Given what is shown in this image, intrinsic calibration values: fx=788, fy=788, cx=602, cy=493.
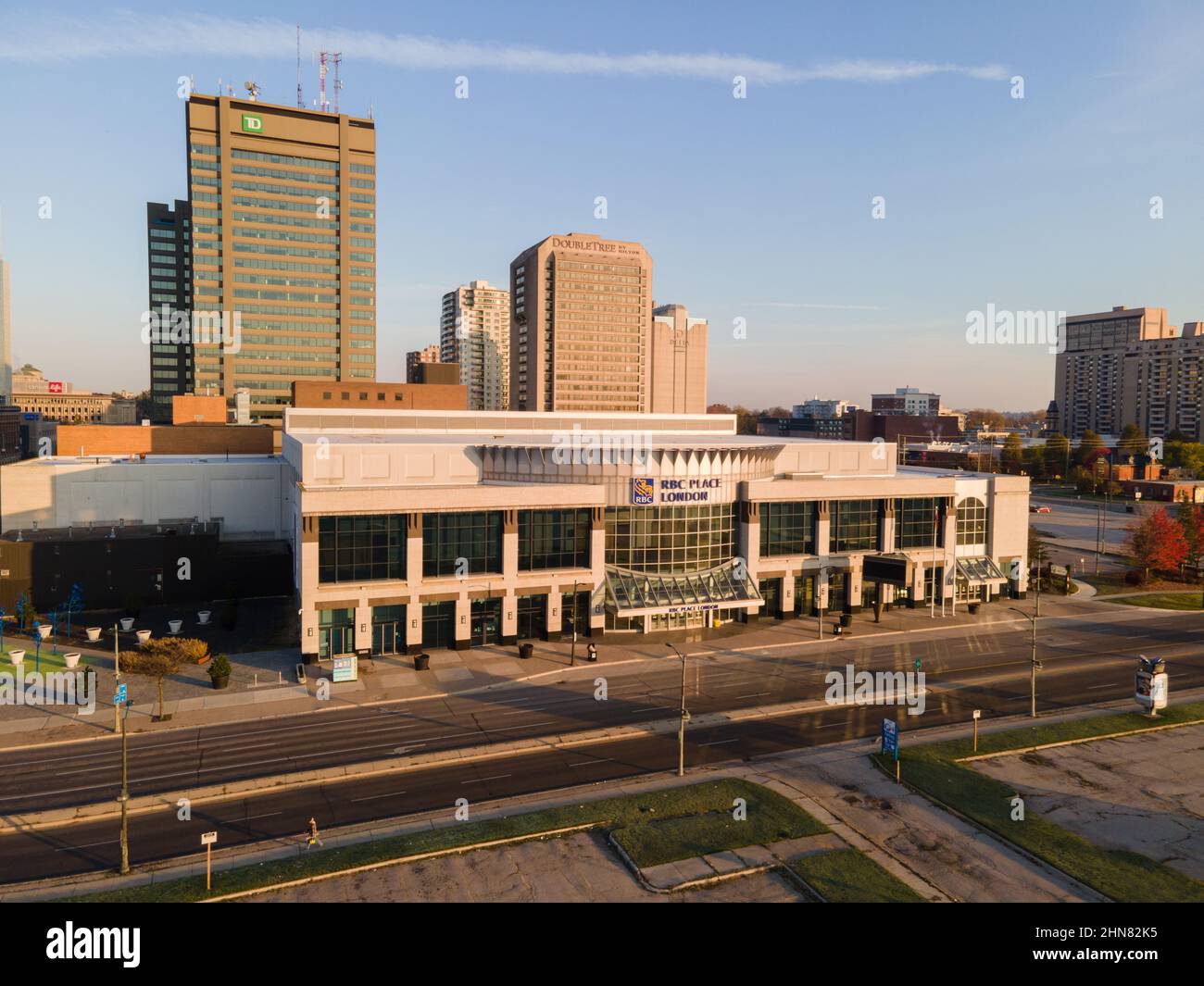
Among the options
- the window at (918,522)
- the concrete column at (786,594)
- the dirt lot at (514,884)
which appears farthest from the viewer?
the window at (918,522)

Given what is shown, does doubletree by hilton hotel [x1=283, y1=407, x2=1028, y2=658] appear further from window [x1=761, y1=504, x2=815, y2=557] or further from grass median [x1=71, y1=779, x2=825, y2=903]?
grass median [x1=71, y1=779, x2=825, y2=903]

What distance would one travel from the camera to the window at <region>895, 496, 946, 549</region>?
78562 millimetres

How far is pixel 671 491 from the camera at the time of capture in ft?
225

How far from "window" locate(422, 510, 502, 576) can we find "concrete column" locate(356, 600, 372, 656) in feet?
18.1

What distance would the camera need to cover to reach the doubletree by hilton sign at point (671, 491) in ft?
222

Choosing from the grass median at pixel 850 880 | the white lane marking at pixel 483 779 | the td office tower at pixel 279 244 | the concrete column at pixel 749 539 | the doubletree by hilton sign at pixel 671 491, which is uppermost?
the td office tower at pixel 279 244

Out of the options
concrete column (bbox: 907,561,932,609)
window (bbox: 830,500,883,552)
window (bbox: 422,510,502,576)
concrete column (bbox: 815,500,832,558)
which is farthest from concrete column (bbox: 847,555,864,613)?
window (bbox: 422,510,502,576)

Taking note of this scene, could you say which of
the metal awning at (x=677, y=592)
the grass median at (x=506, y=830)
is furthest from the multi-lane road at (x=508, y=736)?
the metal awning at (x=677, y=592)

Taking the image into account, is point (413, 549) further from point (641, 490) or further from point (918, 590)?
point (918, 590)

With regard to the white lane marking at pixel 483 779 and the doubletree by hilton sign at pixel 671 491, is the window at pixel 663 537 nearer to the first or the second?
the doubletree by hilton sign at pixel 671 491

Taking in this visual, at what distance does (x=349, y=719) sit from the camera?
4800cm

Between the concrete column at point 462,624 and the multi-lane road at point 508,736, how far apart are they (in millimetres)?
9912
